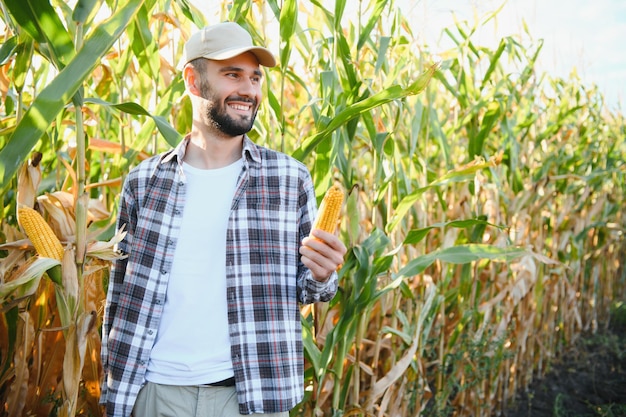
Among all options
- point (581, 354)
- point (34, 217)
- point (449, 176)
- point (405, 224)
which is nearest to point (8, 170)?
point (34, 217)

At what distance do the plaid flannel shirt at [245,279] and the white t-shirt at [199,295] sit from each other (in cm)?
3

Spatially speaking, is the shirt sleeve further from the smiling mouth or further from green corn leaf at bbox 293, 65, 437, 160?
green corn leaf at bbox 293, 65, 437, 160

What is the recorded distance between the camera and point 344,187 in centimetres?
224

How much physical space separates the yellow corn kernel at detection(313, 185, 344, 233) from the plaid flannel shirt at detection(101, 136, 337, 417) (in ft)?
0.66

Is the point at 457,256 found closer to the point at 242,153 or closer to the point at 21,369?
the point at 242,153

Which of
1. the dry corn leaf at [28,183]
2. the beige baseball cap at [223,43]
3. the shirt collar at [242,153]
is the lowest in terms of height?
the dry corn leaf at [28,183]

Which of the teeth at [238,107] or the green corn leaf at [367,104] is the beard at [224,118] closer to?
the teeth at [238,107]

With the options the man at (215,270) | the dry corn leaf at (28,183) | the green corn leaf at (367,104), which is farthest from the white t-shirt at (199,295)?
the dry corn leaf at (28,183)

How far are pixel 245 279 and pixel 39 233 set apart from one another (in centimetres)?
51

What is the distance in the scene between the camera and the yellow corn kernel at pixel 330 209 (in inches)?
53.4

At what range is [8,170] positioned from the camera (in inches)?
42.2

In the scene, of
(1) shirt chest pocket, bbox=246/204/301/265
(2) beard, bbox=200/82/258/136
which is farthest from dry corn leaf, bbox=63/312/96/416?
(2) beard, bbox=200/82/258/136

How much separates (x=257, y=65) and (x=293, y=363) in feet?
2.70

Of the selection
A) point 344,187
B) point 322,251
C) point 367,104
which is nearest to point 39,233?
point 322,251
